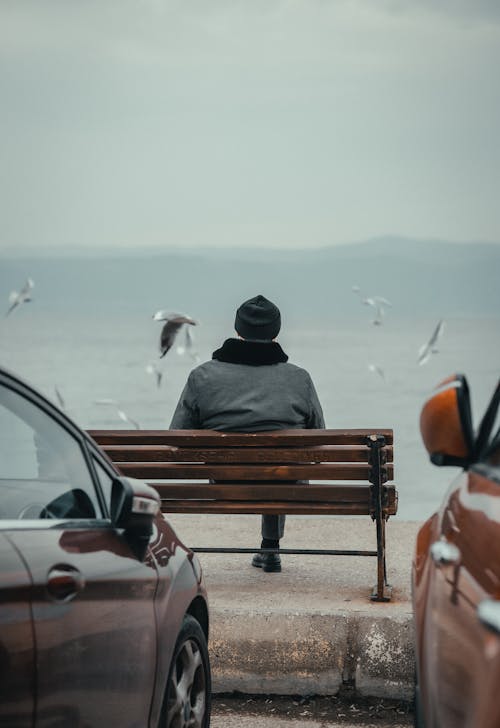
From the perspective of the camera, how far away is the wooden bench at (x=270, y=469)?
21.3 feet

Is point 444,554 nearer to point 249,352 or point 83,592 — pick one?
point 83,592

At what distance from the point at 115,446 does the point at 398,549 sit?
2.09m

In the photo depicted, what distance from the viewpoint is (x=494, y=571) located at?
2.48 meters

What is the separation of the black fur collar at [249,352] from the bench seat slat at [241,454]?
790 mm

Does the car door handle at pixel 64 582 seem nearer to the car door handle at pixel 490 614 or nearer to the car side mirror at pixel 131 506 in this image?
the car side mirror at pixel 131 506

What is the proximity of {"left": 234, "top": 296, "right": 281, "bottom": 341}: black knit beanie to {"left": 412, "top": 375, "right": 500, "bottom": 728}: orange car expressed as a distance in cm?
373

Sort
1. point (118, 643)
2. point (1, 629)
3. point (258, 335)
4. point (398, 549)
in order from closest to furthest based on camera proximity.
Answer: point (1, 629), point (118, 643), point (258, 335), point (398, 549)

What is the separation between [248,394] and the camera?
7.23 metres

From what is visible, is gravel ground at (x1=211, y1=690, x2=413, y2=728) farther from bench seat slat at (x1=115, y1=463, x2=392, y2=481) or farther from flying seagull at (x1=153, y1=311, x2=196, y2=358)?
flying seagull at (x1=153, y1=311, x2=196, y2=358)

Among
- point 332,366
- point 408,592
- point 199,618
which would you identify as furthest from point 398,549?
point 332,366

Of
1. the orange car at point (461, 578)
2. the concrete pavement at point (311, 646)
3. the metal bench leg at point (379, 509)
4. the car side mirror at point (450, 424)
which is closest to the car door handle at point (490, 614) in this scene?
the orange car at point (461, 578)

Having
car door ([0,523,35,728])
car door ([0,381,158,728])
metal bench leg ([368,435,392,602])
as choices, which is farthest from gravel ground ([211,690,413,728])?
car door ([0,523,35,728])

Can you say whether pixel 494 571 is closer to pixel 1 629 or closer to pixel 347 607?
pixel 1 629

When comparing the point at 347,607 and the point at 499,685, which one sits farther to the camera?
the point at 347,607
